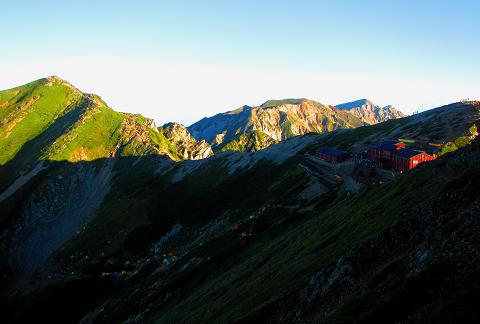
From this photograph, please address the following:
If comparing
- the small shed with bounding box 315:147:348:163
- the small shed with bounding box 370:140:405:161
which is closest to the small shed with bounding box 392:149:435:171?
the small shed with bounding box 370:140:405:161

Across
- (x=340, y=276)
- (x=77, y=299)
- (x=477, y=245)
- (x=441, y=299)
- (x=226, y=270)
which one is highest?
(x=477, y=245)

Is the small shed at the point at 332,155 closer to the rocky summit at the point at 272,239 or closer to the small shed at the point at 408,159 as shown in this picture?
the rocky summit at the point at 272,239

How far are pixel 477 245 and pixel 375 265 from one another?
942 cm

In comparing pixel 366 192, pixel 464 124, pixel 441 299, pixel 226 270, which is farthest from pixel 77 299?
pixel 464 124

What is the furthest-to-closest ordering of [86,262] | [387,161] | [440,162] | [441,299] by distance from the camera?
[86,262] → [387,161] → [440,162] → [441,299]

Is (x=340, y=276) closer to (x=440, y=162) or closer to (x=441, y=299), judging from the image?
(x=441, y=299)

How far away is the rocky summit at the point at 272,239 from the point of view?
2509 centimetres

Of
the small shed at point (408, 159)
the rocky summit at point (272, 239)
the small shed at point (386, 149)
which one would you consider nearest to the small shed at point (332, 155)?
the rocky summit at point (272, 239)

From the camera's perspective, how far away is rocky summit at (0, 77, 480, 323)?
2509 cm

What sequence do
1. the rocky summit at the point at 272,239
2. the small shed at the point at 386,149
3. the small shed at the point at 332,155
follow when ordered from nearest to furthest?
the rocky summit at the point at 272,239 < the small shed at the point at 386,149 < the small shed at the point at 332,155

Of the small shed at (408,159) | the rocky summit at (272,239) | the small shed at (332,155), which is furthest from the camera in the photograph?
the small shed at (332,155)

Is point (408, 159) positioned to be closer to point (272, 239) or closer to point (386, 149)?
point (386, 149)

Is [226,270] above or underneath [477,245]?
underneath

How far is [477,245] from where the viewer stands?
22.0 m
